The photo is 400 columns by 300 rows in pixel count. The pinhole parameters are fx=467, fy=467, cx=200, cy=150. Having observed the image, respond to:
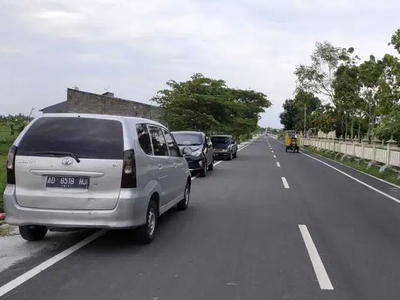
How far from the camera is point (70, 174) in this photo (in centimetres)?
605

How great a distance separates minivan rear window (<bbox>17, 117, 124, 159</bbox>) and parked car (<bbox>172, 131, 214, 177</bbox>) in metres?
9.35

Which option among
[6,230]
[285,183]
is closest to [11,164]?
[6,230]

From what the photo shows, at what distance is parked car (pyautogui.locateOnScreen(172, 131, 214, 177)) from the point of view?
54.0 ft

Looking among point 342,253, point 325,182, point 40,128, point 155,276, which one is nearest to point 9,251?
point 40,128

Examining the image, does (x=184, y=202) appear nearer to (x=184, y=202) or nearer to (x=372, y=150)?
(x=184, y=202)

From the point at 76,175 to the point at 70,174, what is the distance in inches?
3.1

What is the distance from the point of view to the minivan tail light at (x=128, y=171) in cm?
608

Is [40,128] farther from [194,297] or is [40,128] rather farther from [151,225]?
[194,297]

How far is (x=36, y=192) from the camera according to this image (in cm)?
608

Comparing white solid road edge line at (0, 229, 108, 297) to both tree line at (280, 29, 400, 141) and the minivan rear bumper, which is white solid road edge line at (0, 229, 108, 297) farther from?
tree line at (280, 29, 400, 141)

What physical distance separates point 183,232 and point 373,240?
Answer: 9.87ft

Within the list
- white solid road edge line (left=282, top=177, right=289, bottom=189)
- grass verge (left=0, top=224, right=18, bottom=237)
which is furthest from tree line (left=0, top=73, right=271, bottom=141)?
grass verge (left=0, top=224, right=18, bottom=237)

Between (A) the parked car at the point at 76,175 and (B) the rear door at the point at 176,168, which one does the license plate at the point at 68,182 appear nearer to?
(A) the parked car at the point at 76,175

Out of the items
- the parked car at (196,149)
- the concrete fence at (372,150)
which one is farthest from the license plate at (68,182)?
the concrete fence at (372,150)
